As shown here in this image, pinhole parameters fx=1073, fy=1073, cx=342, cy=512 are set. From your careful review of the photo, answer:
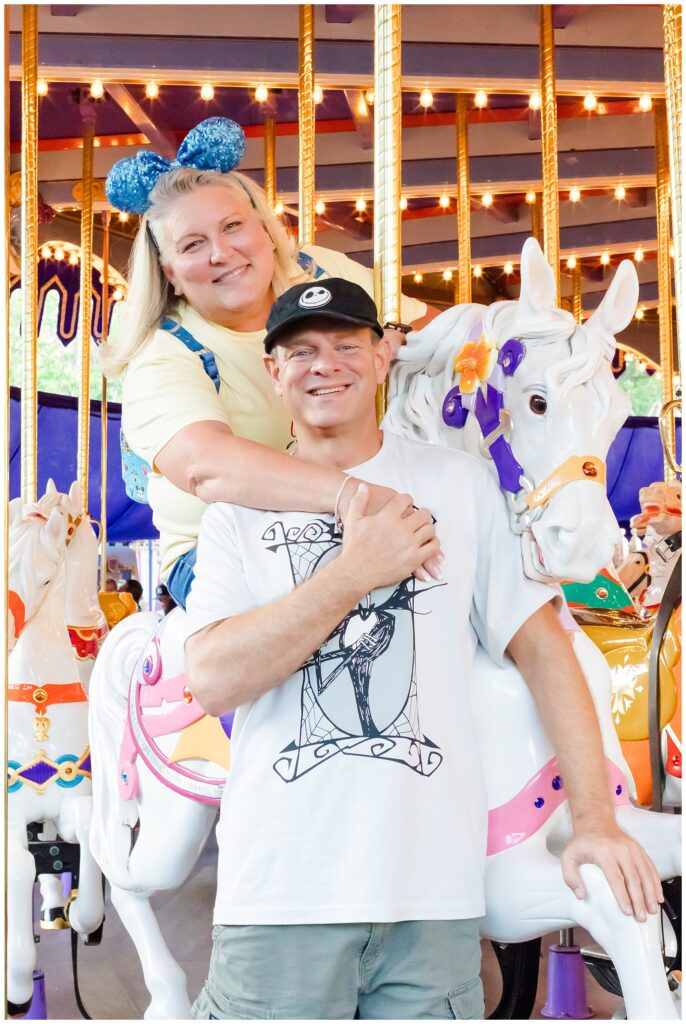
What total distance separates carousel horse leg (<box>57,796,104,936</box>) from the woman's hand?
81.5 inches

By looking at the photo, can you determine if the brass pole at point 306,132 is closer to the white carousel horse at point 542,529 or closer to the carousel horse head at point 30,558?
the carousel horse head at point 30,558

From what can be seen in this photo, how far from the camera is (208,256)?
2.19m

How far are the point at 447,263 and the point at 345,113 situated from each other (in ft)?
9.44

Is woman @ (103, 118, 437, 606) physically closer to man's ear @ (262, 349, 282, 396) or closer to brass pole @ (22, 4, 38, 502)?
man's ear @ (262, 349, 282, 396)

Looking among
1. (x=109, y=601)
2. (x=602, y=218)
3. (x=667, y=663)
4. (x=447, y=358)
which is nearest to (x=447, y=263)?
(x=602, y=218)

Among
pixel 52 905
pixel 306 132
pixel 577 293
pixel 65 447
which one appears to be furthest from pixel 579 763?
pixel 65 447

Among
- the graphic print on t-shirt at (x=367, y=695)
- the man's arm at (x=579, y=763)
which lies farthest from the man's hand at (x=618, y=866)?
the graphic print on t-shirt at (x=367, y=695)

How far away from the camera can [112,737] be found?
2.83 m

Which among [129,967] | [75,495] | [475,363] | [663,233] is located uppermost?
[663,233]

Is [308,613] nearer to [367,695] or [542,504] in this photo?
[367,695]

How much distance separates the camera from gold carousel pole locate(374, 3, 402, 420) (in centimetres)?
207

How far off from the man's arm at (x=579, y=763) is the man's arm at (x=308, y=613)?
0.29 meters

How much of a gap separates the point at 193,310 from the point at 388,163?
511mm

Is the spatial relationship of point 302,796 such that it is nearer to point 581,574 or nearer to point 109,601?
point 581,574
